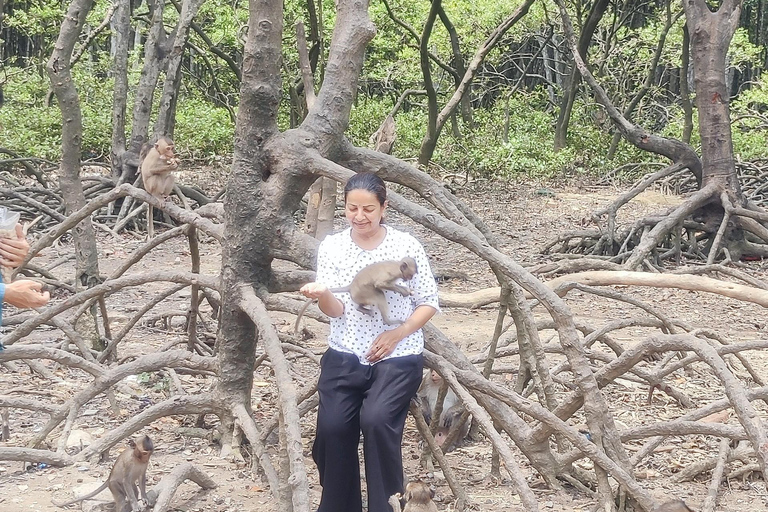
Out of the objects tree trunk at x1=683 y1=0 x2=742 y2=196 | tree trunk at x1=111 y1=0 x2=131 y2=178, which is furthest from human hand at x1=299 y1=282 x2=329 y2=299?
tree trunk at x1=111 y1=0 x2=131 y2=178

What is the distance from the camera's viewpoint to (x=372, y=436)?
3273mm

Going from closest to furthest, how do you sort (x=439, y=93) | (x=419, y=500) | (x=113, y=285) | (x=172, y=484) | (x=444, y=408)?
(x=419, y=500)
(x=172, y=484)
(x=113, y=285)
(x=444, y=408)
(x=439, y=93)

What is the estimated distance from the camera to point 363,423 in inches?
130

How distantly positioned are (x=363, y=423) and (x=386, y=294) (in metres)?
0.51

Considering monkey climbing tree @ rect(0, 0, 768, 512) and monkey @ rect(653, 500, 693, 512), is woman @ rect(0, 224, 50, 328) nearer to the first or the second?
monkey climbing tree @ rect(0, 0, 768, 512)

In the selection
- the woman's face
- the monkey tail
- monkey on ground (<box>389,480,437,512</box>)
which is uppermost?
the woman's face

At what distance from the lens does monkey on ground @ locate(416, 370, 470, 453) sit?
4.77 meters

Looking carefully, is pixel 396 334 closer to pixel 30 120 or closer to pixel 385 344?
pixel 385 344

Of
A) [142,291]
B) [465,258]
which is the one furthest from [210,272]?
[465,258]

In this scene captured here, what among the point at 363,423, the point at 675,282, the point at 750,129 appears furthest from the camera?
the point at 750,129

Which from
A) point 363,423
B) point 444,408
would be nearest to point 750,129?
point 444,408

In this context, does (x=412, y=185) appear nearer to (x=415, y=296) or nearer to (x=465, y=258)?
(x=415, y=296)

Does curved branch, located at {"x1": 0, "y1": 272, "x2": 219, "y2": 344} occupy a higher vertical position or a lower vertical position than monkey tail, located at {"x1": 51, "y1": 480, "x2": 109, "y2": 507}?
higher

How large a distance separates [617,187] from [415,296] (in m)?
13.9
